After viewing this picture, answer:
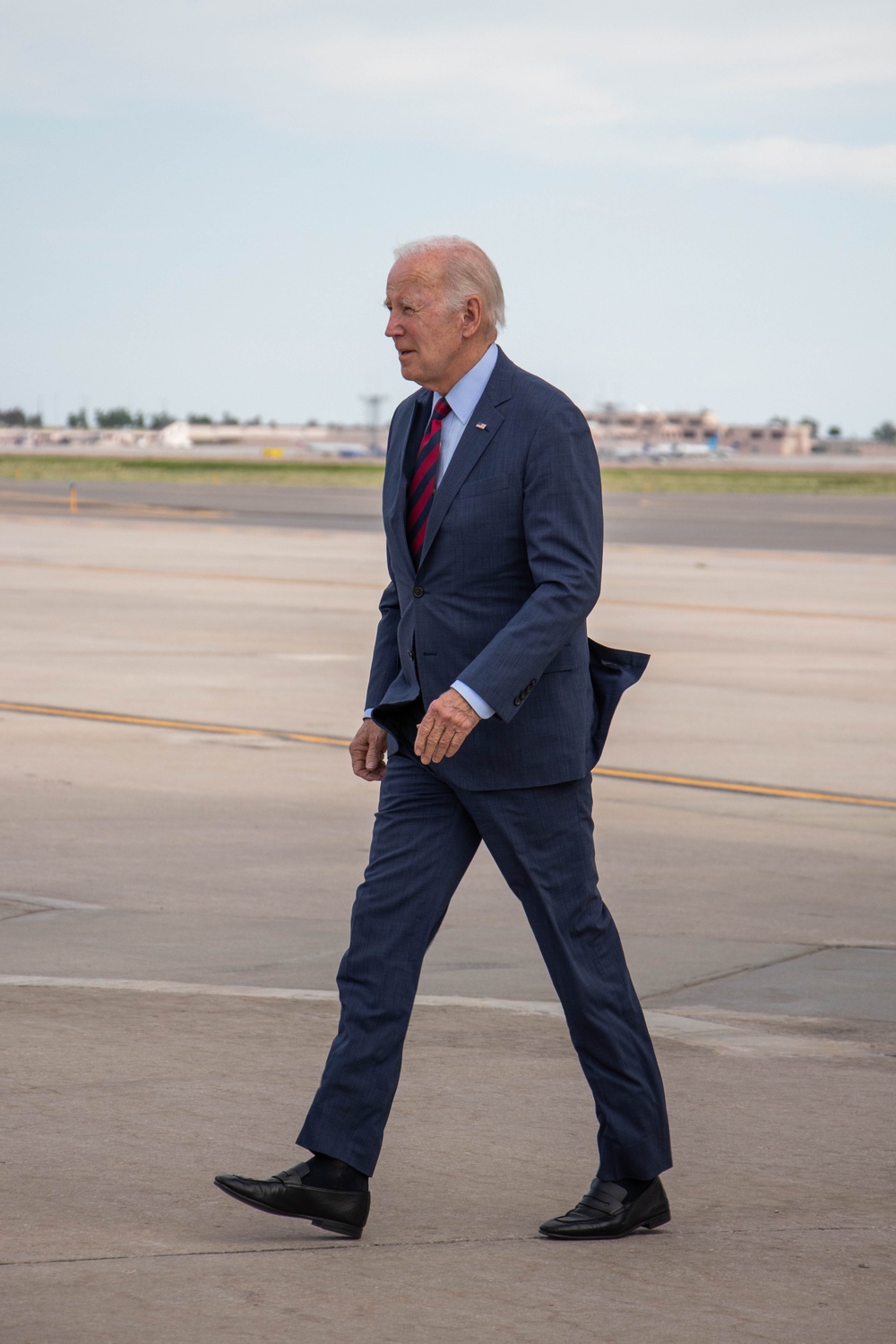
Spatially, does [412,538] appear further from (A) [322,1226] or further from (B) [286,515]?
(B) [286,515]

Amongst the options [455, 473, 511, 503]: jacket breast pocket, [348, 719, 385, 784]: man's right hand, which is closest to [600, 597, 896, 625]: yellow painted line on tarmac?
[348, 719, 385, 784]: man's right hand

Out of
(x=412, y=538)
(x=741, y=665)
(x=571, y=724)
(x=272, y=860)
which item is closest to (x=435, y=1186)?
(x=571, y=724)

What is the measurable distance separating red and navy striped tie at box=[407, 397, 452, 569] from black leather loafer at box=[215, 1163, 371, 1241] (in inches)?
51.1

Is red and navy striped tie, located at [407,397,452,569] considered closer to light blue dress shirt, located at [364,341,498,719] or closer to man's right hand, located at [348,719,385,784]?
light blue dress shirt, located at [364,341,498,719]

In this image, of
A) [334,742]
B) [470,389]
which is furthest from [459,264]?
[334,742]

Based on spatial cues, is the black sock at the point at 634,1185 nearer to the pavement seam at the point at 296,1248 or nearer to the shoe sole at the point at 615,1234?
the shoe sole at the point at 615,1234

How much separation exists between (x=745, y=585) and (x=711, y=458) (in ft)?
531

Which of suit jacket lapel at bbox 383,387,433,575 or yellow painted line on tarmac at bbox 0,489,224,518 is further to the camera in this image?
yellow painted line on tarmac at bbox 0,489,224,518

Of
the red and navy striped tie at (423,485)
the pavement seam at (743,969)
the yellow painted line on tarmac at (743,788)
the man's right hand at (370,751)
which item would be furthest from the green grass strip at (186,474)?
the red and navy striped tie at (423,485)

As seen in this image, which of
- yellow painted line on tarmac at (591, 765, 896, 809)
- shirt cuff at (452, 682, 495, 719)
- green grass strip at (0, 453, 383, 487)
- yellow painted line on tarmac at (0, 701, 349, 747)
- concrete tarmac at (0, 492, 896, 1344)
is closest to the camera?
concrete tarmac at (0, 492, 896, 1344)

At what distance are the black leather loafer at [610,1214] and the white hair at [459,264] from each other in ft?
6.04

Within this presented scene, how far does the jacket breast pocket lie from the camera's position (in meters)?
3.95

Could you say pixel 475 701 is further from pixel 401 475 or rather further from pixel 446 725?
pixel 401 475

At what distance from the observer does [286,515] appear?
48.6 metres
